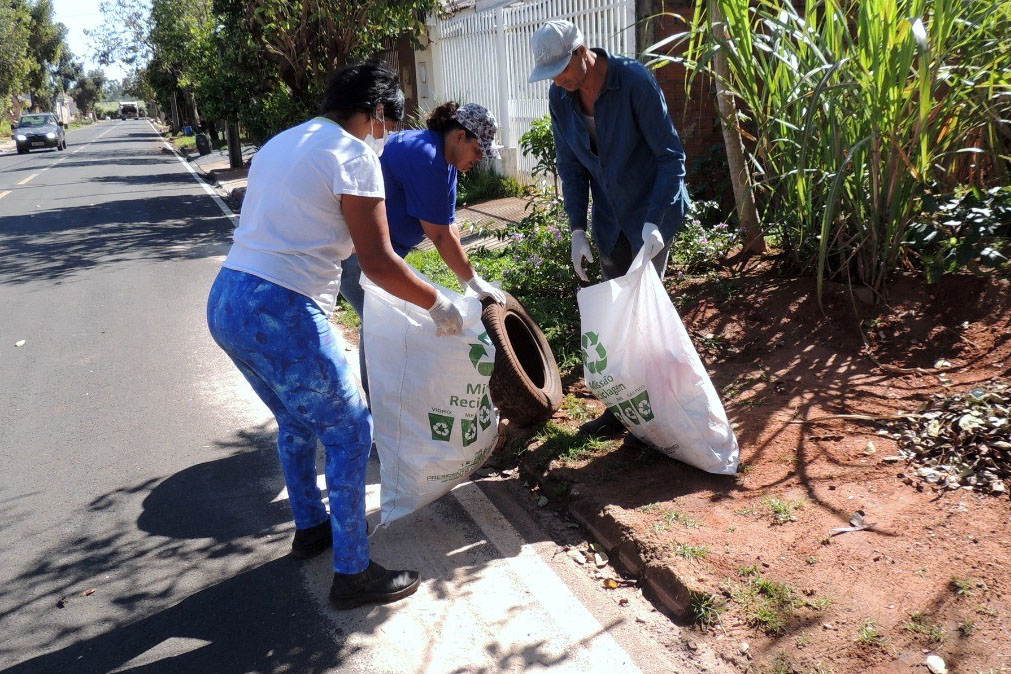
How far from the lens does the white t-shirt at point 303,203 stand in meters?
2.63

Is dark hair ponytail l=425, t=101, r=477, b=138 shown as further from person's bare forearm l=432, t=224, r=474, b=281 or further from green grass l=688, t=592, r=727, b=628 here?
green grass l=688, t=592, r=727, b=628

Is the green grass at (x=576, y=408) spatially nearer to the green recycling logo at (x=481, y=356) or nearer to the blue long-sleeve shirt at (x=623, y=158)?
the blue long-sleeve shirt at (x=623, y=158)

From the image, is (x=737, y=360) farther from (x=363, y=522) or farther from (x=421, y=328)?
(x=363, y=522)

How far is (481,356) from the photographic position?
11.1 ft

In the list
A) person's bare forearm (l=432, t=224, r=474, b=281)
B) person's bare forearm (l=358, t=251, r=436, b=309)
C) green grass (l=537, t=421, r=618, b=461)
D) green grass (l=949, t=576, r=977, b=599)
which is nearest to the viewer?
green grass (l=949, t=576, r=977, b=599)

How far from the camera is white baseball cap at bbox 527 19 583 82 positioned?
3.54 meters

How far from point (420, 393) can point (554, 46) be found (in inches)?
61.7

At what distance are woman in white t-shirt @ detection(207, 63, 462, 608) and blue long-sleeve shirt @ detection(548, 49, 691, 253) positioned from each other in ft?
3.77

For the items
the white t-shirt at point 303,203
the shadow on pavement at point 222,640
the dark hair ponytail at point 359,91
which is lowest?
the shadow on pavement at point 222,640

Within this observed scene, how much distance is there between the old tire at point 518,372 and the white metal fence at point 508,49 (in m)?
5.13

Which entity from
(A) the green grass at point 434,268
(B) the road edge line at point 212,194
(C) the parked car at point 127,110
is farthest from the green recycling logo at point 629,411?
(C) the parked car at point 127,110

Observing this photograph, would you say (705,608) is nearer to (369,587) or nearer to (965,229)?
(369,587)

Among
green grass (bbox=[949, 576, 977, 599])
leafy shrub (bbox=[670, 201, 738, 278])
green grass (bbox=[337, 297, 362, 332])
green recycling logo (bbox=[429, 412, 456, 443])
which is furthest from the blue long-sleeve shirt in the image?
green grass (bbox=[337, 297, 362, 332])

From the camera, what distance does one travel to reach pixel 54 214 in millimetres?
14922
